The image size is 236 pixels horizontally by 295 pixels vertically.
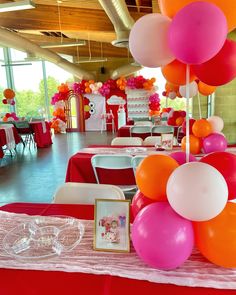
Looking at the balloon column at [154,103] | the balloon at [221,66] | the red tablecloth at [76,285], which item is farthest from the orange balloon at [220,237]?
the balloon column at [154,103]

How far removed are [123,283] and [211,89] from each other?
246 cm

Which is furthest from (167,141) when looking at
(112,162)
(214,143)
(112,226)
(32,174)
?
(32,174)

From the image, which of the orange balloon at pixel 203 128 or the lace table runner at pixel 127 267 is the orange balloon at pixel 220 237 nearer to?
the lace table runner at pixel 127 267

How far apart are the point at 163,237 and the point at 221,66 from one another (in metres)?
0.66

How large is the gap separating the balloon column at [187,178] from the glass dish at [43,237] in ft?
1.16

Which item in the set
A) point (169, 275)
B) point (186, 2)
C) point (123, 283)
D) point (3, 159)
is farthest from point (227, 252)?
point (3, 159)

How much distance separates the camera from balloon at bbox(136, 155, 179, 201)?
1002 millimetres

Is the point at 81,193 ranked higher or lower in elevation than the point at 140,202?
lower

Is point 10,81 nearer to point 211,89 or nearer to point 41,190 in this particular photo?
point 41,190

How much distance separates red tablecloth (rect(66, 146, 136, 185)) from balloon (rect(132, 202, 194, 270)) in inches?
81.4

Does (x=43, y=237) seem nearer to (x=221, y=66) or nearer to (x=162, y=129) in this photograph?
(x=221, y=66)

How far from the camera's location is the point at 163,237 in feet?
2.95

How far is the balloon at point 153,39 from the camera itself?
0.99m

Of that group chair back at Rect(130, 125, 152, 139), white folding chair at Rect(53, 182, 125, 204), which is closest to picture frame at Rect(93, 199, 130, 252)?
white folding chair at Rect(53, 182, 125, 204)
